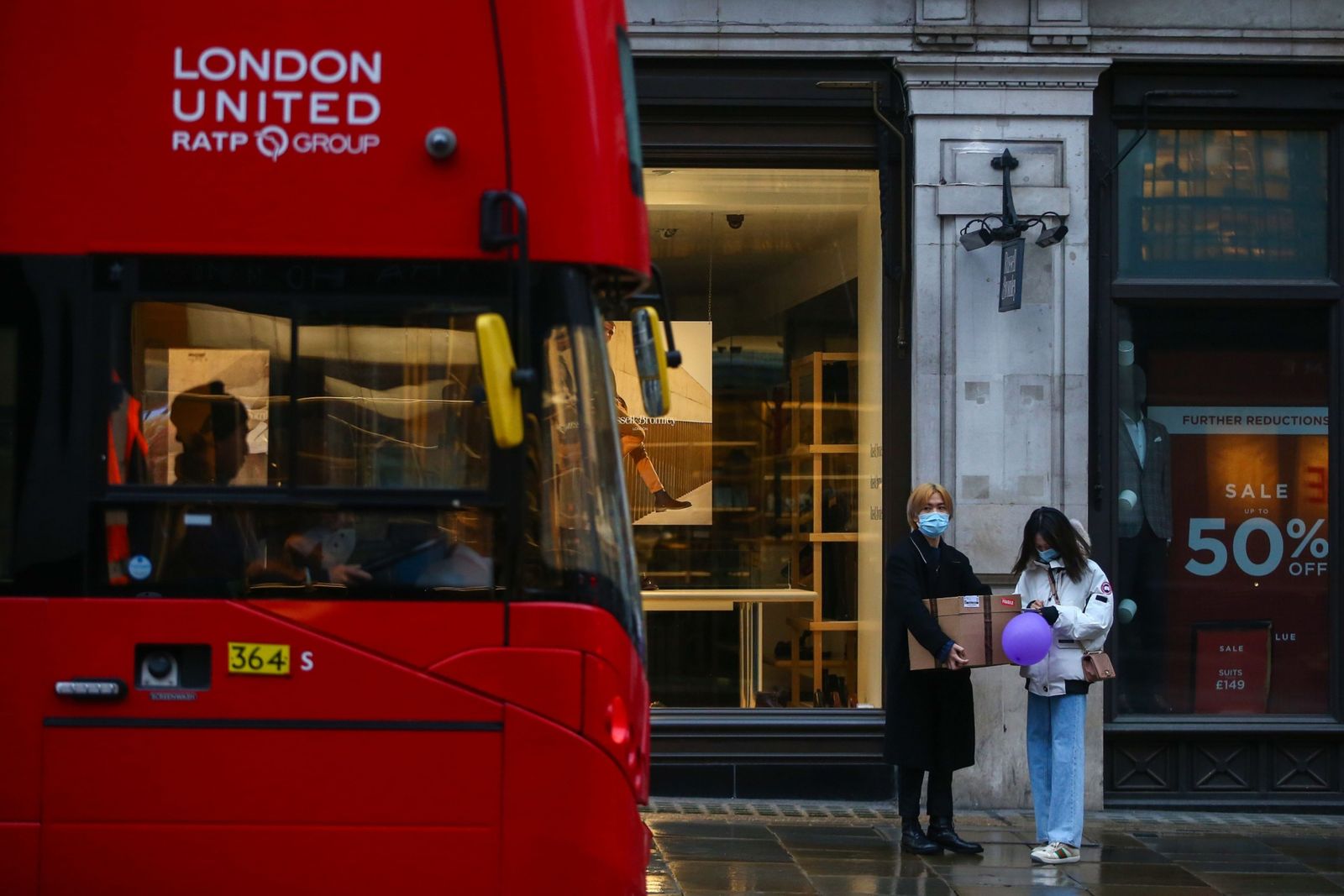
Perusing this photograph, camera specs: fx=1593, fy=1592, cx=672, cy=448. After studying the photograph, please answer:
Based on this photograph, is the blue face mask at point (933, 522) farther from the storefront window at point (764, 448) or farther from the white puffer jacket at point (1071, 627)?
the storefront window at point (764, 448)

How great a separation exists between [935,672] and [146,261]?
513 centimetres

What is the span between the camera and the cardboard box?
27.1 feet

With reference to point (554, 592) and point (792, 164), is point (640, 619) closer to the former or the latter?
point (554, 592)

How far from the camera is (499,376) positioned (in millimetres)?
4395

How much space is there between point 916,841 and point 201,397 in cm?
532

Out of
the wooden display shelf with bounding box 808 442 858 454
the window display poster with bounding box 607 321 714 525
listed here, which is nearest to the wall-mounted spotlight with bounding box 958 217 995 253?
the wooden display shelf with bounding box 808 442 858 454

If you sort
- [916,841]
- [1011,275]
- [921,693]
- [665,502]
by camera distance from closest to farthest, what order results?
1. [921,693]
2. [916,841]
3. [1011,275]
4. [665,502]

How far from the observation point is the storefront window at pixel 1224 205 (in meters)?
10.6

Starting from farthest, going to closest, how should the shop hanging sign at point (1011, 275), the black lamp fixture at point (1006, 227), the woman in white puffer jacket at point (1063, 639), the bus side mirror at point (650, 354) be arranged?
the black lamp fixture at point (1006, 227)
the shop hanging sign at point (1011, 275)
the woman in white puffer jacket at point (1063, 639)
the bus side mirror at point (650, 354)

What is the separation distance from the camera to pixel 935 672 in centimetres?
850

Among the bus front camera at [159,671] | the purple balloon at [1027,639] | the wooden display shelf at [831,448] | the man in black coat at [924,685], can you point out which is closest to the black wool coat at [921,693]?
the man in black coat at [924,685]

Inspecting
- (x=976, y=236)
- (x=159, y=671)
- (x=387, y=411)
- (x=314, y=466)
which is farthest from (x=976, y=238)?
(x=159, y=671)

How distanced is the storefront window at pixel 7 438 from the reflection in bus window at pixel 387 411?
0.83m

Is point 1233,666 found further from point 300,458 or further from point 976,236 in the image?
point 300,458
